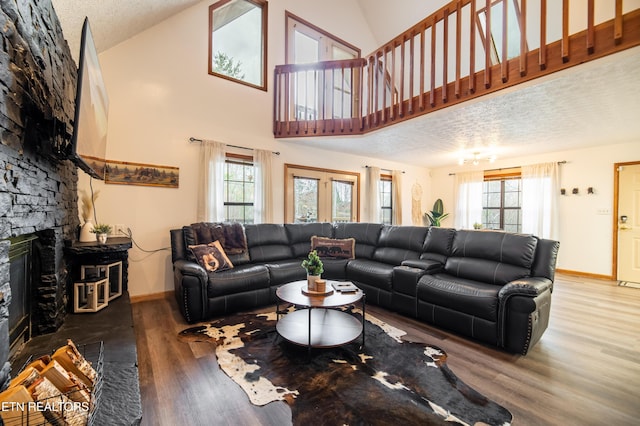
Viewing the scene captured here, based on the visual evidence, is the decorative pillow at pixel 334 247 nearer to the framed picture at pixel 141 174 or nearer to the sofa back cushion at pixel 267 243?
the sofa back cushion at pixel 267 243

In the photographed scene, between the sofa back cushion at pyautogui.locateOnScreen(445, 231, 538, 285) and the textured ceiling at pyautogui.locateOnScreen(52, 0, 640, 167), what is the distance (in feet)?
4.91

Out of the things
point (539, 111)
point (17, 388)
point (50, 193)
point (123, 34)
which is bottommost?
point (17, 388)

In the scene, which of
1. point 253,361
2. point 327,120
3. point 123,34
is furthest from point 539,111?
point 123,34

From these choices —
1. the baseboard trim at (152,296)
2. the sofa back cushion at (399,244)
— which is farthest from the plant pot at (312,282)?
the baseboard trim at (152,296)

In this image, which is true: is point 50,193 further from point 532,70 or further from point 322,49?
point 322,49

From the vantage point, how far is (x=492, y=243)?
9.45 feet

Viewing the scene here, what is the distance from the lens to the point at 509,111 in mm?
3154

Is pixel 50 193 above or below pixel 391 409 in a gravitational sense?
above

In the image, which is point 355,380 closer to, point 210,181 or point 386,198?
point 210,181

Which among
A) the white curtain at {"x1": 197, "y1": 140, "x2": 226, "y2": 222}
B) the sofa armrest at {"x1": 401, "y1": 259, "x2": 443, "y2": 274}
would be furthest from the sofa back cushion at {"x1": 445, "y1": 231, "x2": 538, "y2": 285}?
the white curtain at {"x1": 197, "y1": 140, "x2": 226, "y2": 222}

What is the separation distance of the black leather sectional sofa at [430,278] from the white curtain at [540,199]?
351 cm

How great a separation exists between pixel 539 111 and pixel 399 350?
3.23 metres

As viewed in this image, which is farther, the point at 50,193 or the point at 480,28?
the point at 480,28

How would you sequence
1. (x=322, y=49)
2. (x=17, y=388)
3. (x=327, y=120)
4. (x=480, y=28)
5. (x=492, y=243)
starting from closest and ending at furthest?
(x=17, y=388) → (x=492, y=243) → (x=327, y=120) → (x=480, y=28) → (x=322, y=49)
